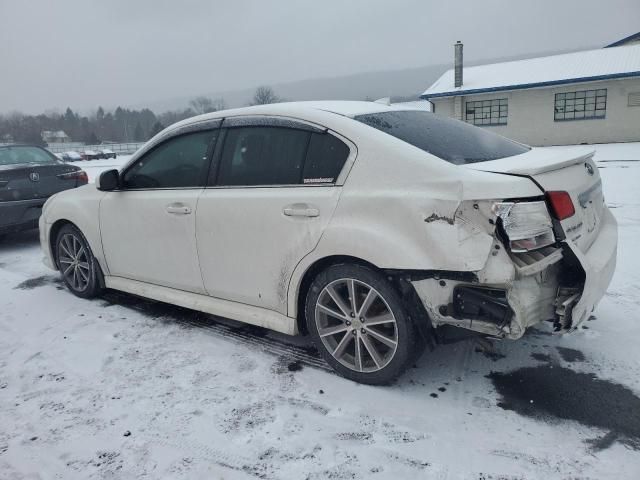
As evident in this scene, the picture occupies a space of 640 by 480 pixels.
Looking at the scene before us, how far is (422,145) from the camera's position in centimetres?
278

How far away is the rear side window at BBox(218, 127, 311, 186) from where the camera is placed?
306 centimetres

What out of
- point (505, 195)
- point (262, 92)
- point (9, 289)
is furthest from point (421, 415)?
point (262, 92)

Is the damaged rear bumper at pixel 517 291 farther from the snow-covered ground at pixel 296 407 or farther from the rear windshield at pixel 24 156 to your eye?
the rear windshield at pixel 24 156

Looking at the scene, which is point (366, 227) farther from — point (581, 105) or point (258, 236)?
point (581, 105)

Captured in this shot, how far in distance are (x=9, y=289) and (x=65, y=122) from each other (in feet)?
427

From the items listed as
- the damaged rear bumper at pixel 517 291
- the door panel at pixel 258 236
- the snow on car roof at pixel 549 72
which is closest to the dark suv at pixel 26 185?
the door panel at pixel 258 236

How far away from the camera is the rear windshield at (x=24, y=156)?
7273 mm

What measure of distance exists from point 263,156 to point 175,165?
906 millimetres

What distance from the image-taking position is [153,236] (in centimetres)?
380

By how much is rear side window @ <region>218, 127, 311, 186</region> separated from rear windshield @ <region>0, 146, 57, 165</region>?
17.5 feet

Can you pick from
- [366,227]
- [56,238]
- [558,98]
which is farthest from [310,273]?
[558,98]

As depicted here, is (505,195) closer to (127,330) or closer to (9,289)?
(127,330)

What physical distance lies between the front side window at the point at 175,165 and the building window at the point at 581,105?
25106mm

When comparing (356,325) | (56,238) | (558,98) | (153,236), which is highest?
(558,98)
